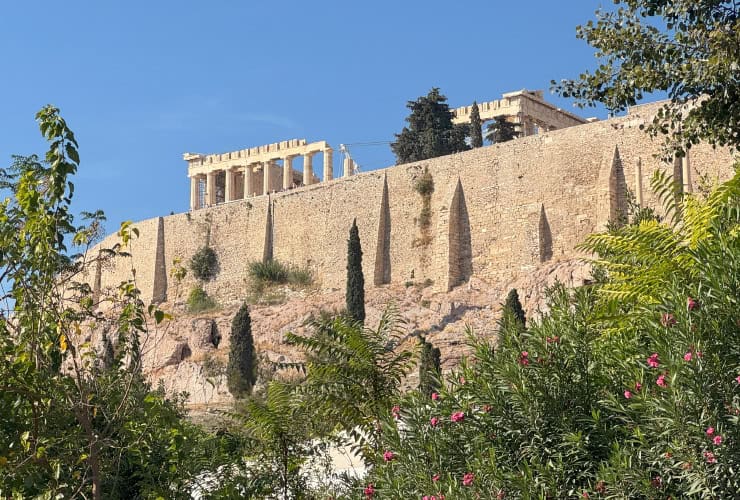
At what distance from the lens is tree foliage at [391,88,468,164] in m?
41.8

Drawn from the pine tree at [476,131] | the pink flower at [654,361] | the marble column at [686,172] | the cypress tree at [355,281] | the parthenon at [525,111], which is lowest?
the pink flower at [654,361]

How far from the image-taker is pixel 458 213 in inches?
1379

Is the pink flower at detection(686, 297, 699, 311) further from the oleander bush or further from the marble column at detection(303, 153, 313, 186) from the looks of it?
the marble column at detection(303, 153, 313, 186)

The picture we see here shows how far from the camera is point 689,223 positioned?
7.90 metres

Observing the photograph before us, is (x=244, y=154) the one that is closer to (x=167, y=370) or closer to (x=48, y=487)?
(x=167, y=370)

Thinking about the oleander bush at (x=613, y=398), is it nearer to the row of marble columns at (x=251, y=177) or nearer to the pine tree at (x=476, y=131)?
the pine tree at (x=476, y=131)

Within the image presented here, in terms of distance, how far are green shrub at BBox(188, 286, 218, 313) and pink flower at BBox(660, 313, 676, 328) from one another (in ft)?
112

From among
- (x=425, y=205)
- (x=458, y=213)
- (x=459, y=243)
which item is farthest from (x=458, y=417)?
(x=425, y=205)

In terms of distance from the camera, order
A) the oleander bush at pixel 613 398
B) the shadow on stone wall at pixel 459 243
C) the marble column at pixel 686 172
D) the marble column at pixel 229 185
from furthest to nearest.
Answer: the marble column at pixel 229 185, the shadow on stone wall at pixel 459 243, the marble column at pixel 686 172, the oleander bush at pixel 613 398

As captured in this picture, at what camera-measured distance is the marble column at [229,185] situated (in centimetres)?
4800

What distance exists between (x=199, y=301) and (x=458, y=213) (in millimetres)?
10421

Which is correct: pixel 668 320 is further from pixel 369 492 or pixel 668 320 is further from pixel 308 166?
pixel 308 166

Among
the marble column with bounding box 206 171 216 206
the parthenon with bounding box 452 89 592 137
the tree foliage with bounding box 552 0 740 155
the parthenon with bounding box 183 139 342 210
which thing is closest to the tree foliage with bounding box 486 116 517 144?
the parthenon with bounding box 452 89 592 137

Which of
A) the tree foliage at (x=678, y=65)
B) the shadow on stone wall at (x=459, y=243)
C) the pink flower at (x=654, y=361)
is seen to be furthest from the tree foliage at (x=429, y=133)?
the pink flower at (x=654, y=361)
